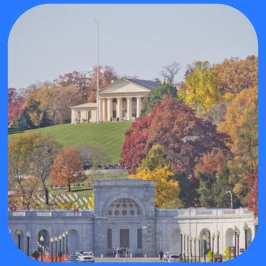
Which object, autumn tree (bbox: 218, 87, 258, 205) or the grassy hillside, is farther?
the grassy hillside

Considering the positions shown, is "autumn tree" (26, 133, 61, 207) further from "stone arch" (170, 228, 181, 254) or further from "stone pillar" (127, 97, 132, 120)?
"stone arch" (170, 228, 181, 254)

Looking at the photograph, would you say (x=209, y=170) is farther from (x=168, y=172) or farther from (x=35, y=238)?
(x=35, y=238)

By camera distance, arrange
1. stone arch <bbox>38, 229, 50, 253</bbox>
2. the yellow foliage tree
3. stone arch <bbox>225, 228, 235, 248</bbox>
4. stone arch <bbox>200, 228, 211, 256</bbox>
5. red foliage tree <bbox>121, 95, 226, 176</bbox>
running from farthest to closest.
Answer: red foliage tree <bbox>121, 95, 226, 176</bbox>
the yellow foliage tree
stone arch <bbox>38, 229, 50, 253</bbox>
stone arch <bbox>200, 228, 211, 256</bbox>
stone arch <bbox>225, 228, 235, 248</bbox>

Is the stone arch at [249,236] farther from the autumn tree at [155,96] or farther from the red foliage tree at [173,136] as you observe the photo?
the autumn tree at [155,96]

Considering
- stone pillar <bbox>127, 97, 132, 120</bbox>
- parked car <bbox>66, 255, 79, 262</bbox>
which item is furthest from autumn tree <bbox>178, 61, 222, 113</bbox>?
parked car <bbox>66, 255, 79, 262</bbox>

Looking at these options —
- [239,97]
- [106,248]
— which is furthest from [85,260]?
[239,97]

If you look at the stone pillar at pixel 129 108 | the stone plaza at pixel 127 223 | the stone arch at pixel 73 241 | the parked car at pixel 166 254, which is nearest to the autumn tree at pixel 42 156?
the stone plaza at pixel 127 223

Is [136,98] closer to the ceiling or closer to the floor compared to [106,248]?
closer to the ceiling
